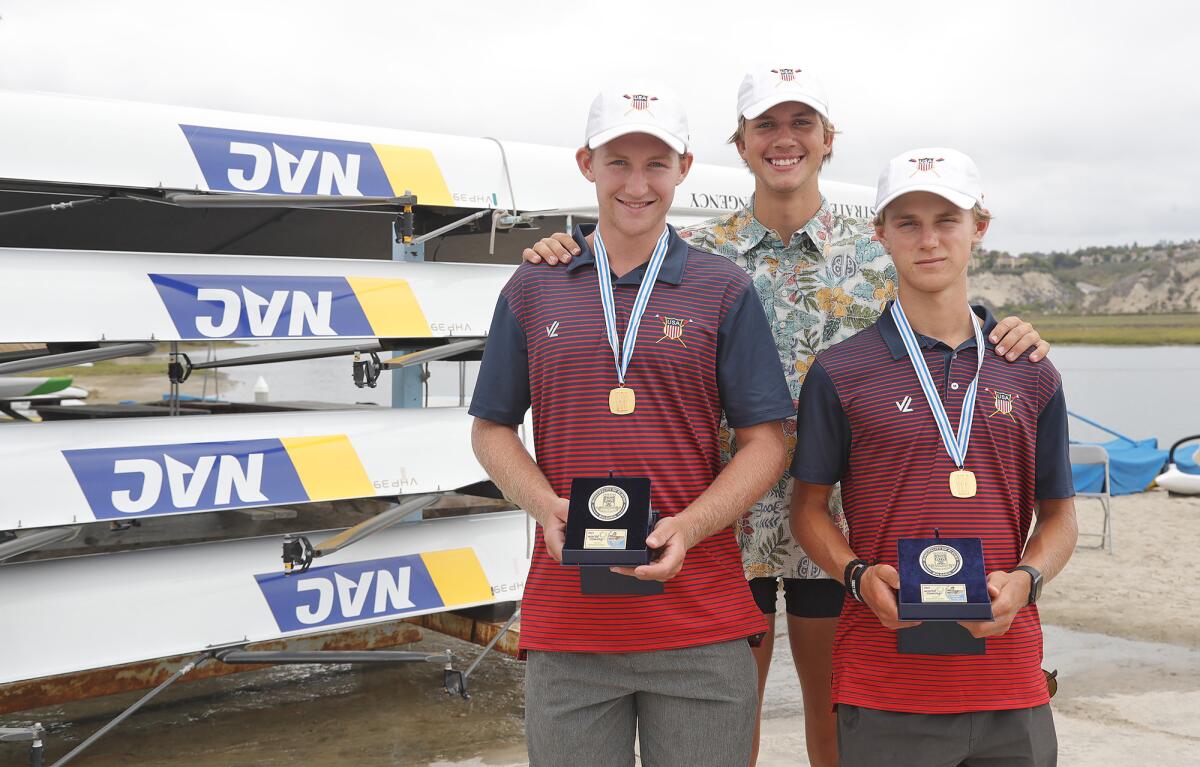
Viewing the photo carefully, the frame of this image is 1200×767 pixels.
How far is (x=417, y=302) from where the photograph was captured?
530 centimetres

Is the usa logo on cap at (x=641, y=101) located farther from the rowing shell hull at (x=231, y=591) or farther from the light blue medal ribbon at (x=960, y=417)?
the rowing shell hull at (x=231, y=591)

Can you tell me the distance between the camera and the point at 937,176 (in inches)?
99.7

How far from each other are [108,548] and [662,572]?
16.7 feet

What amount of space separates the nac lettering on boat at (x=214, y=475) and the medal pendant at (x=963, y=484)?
3071mm

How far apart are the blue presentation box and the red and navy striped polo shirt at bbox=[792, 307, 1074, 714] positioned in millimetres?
212

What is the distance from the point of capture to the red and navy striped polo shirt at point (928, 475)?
245 cm

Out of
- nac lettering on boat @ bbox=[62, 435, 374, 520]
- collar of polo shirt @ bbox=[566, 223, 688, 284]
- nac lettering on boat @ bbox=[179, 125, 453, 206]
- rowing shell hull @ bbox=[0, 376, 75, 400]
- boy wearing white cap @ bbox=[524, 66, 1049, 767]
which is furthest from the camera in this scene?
rowing shell hull @ bbox=[0, 376, 75, 400]

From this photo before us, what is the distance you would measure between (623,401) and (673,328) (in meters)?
0.19

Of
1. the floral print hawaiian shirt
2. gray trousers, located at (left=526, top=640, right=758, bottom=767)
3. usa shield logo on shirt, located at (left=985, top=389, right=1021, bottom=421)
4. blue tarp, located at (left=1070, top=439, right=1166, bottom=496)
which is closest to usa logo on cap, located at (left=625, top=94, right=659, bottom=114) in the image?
the floral print hawaiian shirt

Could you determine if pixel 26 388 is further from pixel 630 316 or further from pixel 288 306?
pixel 630 316

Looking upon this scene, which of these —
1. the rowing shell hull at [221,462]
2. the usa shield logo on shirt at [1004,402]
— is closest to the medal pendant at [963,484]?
the usa shield logo on shirt at [1004,402]

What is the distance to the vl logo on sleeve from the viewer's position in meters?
4.90

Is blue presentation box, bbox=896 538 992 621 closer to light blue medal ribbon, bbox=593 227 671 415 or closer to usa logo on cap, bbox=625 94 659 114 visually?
light blue medal ribbon, bbox=593 227 671 415

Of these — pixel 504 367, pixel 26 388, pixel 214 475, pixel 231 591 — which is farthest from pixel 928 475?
pixel 26 388
